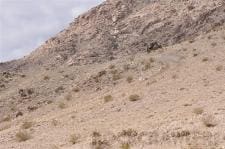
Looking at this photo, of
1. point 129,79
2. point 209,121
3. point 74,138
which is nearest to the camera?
point 209,121

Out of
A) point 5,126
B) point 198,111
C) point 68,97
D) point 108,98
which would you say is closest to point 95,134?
point 198,111

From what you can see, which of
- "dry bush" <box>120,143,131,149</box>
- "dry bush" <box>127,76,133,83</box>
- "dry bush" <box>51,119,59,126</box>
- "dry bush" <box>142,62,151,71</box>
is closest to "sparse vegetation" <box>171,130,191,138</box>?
"dry bush" <box>120,143,131,149</box>

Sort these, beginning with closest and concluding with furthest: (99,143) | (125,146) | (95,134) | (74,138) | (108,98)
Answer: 1. (125,146)
2. (99,143)
3. (95,134)
4. (74,138)
5. (108,98)

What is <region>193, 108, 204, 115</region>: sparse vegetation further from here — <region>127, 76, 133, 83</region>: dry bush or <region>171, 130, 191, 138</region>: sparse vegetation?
<region>127, 76, 133, 83</region>: dry bush

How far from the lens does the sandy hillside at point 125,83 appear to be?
2162 cm

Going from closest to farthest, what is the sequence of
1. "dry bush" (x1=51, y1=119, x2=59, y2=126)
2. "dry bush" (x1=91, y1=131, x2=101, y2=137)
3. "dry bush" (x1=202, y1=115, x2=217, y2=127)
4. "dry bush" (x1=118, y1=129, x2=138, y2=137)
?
1. "dry bush" (x1=202, y1=115, x2=217, y2=127)
2. "dry bush" (x1=118, y1=129, x2=138, y2=137)
3. "dry bush" (x1=91, y1=131, x2=101, y2=137)
4. "dry bush" (x1=51, y1=119, x2=59, y2=126)

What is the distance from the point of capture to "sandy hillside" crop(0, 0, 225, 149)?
70.9 feet

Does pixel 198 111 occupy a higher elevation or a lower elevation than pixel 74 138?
higher

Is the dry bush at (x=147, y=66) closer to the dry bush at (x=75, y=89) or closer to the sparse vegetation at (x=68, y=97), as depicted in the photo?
the dry bush at (x=75, y=89)

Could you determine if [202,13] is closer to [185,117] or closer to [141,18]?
[141,18]

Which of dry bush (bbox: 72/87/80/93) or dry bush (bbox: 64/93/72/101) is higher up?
dry bush (bbox: 72/87/80/93)

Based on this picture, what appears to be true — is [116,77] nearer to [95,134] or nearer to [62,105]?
[62,105]

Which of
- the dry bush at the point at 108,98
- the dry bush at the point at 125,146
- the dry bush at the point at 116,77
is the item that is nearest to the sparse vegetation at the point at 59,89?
the dry bush at the point at 116,77

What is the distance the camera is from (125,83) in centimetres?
3312
